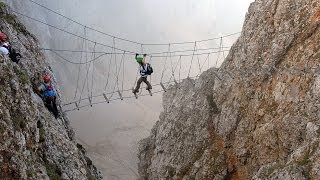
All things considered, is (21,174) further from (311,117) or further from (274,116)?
(274,116)

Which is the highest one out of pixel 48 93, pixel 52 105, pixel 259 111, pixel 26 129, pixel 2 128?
pixel 259 111

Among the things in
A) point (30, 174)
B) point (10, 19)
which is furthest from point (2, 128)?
point (10, 19)

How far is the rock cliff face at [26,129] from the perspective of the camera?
659 inches

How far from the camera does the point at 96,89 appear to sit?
179125 mm

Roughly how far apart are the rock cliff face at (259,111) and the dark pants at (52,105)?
1507 cm

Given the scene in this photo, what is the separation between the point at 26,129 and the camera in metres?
19.3

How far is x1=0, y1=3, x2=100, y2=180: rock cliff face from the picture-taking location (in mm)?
16750

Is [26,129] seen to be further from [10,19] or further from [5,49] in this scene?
[10,19]

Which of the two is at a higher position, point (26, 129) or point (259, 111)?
point (259, 111)

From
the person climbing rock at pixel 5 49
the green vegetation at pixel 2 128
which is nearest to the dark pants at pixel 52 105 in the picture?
the person climbing rock at pixel 5 49

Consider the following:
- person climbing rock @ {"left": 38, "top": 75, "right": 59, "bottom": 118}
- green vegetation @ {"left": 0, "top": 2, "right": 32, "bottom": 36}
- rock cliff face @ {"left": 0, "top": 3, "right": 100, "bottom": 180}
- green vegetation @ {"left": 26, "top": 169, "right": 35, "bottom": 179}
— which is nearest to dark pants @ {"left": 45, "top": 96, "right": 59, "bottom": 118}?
person climbing rock @ {"left": 38, "top": 75, "right": 59, "bottom": 118}

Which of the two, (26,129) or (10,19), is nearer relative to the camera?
(26,129)

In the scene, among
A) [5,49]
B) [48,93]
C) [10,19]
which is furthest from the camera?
[10,19]

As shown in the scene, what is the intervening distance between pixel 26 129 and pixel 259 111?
1001 inches
